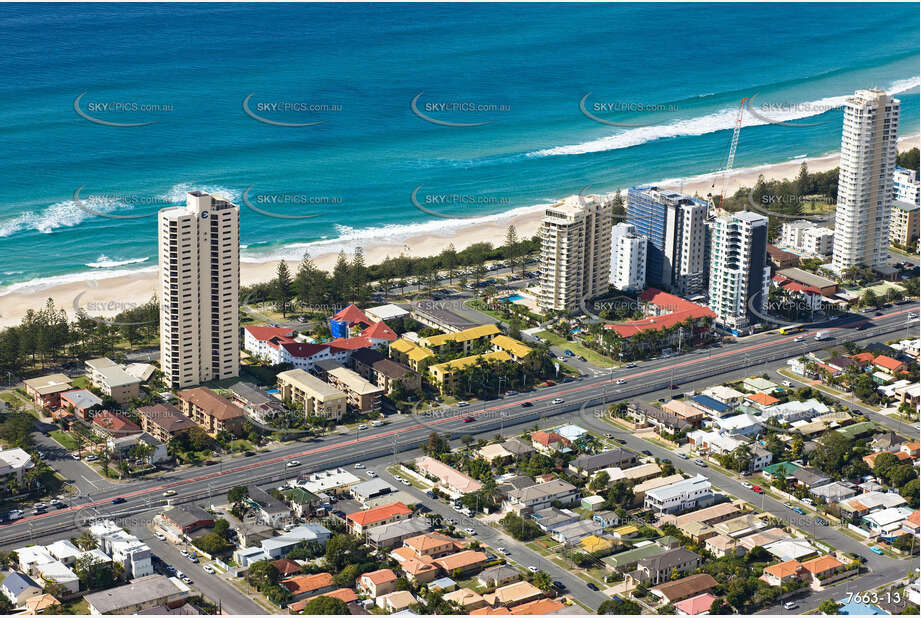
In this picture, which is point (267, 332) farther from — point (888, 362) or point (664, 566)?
point (888, 362)

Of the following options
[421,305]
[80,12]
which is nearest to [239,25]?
[80,12]

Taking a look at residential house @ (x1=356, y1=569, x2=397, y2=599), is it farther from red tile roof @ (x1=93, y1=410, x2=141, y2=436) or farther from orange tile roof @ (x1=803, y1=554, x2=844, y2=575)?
red tile roof @ (x1=93, y1=410, x2=141, y2=436)

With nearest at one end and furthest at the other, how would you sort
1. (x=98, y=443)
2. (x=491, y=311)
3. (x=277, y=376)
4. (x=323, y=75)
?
1. (x=98, y=443)
2. (x=277, y=376)
3. (x=491, y=311)
4. (x=323, y=75)

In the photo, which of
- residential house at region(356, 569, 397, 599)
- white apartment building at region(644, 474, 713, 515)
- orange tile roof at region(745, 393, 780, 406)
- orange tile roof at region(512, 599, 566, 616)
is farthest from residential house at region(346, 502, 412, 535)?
orange tile roof at region(745, 393, 780, 406)

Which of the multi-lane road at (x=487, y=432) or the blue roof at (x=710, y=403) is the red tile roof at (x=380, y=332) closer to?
the multi-lane road at (x=487, y=432)

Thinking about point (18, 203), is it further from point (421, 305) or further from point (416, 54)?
point (416, 54)

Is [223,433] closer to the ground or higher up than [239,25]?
closer to the ground

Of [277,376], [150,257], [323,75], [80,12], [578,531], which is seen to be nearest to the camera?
[578,531]
